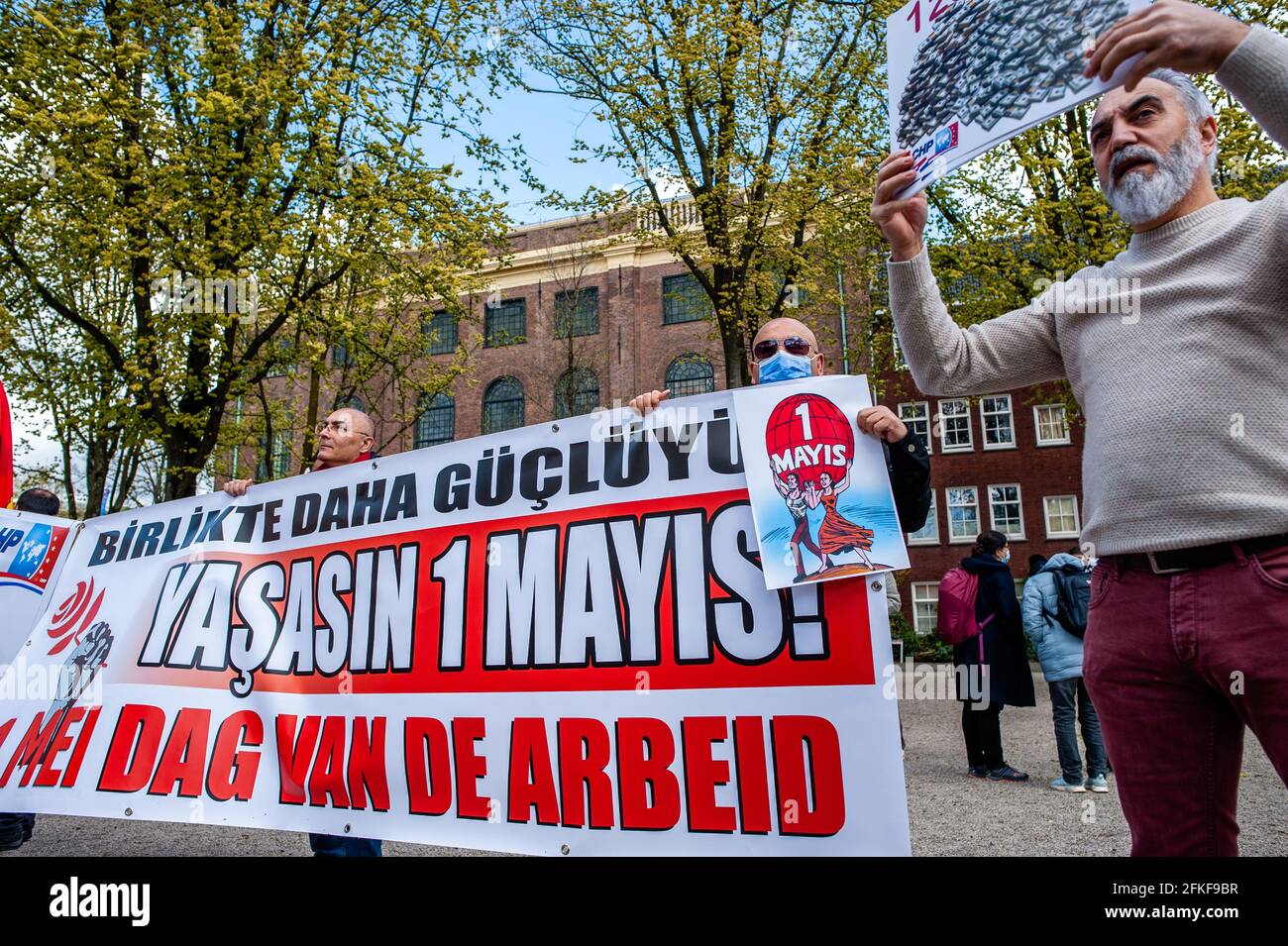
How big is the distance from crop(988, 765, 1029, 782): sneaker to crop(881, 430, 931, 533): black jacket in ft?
19.3

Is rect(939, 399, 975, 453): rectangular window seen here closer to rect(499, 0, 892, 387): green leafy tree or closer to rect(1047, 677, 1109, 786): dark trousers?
rect(499, 0, 892, 387): green leafy tree

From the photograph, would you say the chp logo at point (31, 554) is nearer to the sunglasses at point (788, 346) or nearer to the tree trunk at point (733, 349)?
the sunglasses at point (788, 346)

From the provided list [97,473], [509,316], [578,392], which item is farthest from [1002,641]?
[509,316]

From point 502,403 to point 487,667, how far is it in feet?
103

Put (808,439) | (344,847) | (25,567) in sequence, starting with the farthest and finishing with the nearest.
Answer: (25,567), (344,847), (808,439)

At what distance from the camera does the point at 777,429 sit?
2867 millimetres

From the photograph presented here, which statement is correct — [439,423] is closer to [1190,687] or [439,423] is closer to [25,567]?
[25,567]

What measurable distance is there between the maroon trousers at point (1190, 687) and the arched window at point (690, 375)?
2840 centimetres

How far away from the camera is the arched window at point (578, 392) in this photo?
91.0 ft

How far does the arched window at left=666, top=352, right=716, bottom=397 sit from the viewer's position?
3058 cm

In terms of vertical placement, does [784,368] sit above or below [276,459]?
below

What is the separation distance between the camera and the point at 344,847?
3.37 m
